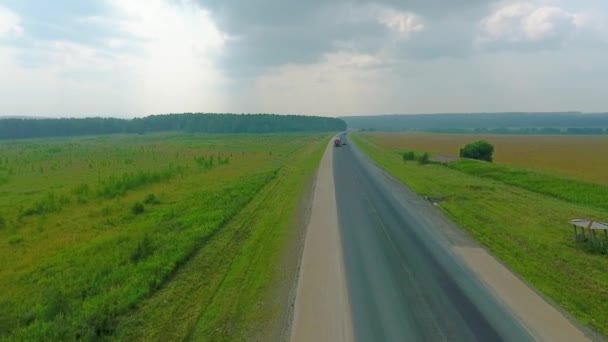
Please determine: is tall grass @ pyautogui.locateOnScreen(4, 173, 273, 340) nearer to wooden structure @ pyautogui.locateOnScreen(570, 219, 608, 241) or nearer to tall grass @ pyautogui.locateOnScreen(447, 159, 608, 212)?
wooden structure @ pyautogui.locateOnScreen(570, 219, 608, 241)

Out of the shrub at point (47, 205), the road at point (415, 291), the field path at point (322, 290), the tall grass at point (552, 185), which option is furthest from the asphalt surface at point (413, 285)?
the shrub at point (47, 205)


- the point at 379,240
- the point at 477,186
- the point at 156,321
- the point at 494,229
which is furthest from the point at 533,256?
the point at 477,186

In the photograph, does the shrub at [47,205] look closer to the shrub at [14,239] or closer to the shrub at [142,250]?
the shrub at [14,239]

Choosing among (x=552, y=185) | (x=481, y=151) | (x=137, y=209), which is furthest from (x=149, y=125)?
(x=552, y=185)

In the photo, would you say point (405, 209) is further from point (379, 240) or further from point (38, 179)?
point (38, 179)

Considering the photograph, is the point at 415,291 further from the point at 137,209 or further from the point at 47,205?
the point at 47,205

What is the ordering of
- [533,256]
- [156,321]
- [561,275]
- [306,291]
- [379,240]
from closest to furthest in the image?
A: [156,321], [306,291], [561,275], [533,256], [379,240]
